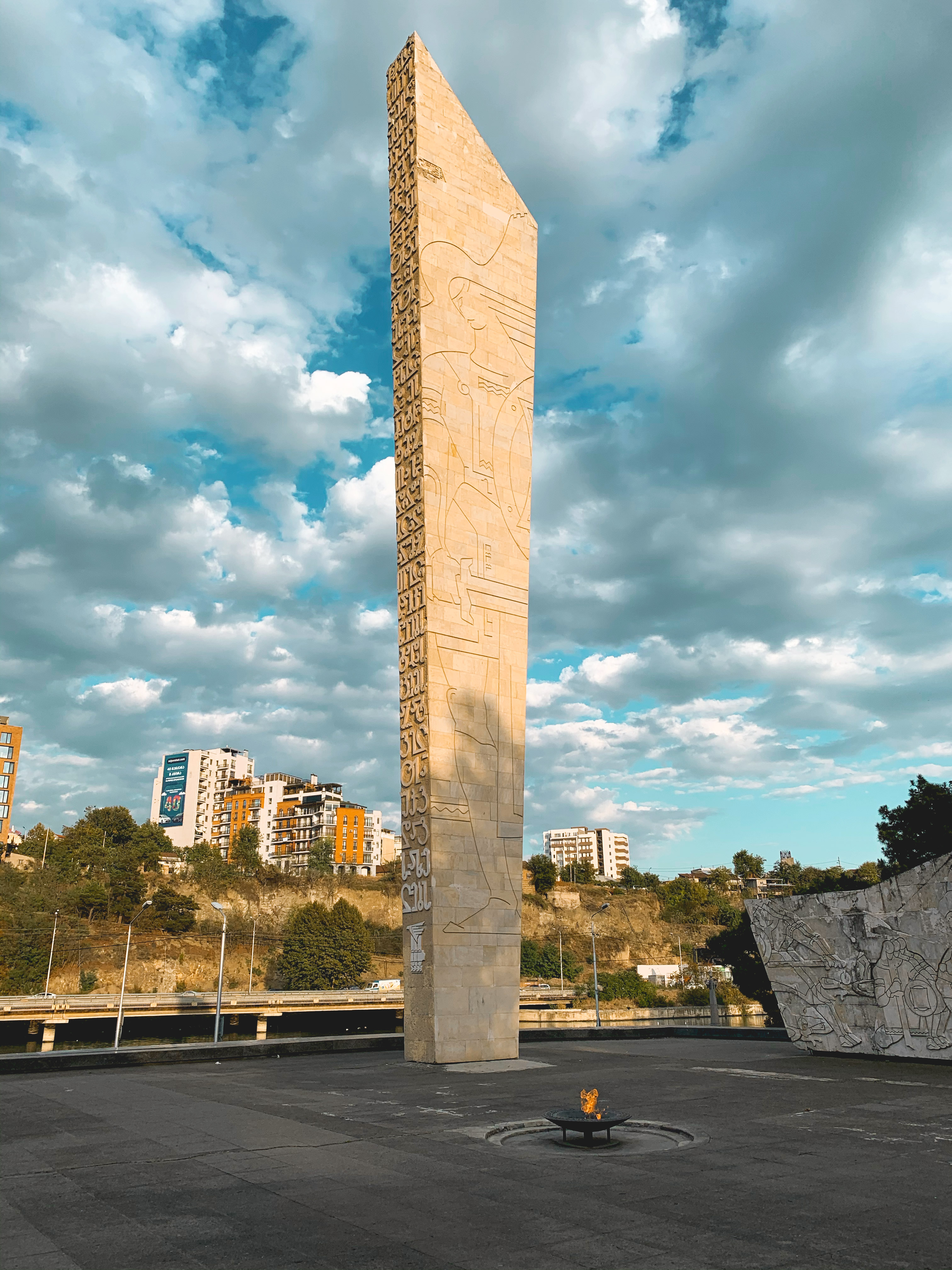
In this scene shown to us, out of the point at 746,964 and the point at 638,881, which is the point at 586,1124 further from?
the point at 638,881

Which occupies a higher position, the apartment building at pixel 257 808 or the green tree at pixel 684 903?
the apartment building at pixel 257 808

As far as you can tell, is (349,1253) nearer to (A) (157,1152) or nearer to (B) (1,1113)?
(A) (157,1152)

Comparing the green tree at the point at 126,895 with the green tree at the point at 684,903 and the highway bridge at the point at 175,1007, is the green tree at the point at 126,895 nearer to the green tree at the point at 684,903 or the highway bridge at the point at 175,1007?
the highway bridge at the point at 175,1007

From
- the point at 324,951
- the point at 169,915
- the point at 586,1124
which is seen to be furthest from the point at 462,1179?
the point at 169,915

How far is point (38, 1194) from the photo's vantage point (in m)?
7.34

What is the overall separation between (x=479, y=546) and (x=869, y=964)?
40.5 ft

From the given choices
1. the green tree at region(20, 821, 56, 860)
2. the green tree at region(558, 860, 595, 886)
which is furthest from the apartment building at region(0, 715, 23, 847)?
the green tree at region(558, 860, 595, 886)

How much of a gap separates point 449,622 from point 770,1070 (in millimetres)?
10998

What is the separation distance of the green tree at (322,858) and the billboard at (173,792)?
31789mm

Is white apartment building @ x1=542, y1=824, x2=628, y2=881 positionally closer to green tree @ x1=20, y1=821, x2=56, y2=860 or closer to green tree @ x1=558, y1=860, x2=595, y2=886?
green tree @ x1=558, y1=860, x2=595, y2=886

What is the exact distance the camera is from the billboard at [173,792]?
138000mm

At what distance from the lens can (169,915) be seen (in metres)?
69.0

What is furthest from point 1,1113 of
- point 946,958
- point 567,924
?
point 567,924

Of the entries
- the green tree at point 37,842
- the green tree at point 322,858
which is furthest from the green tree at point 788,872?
the green tree at point 37,842
